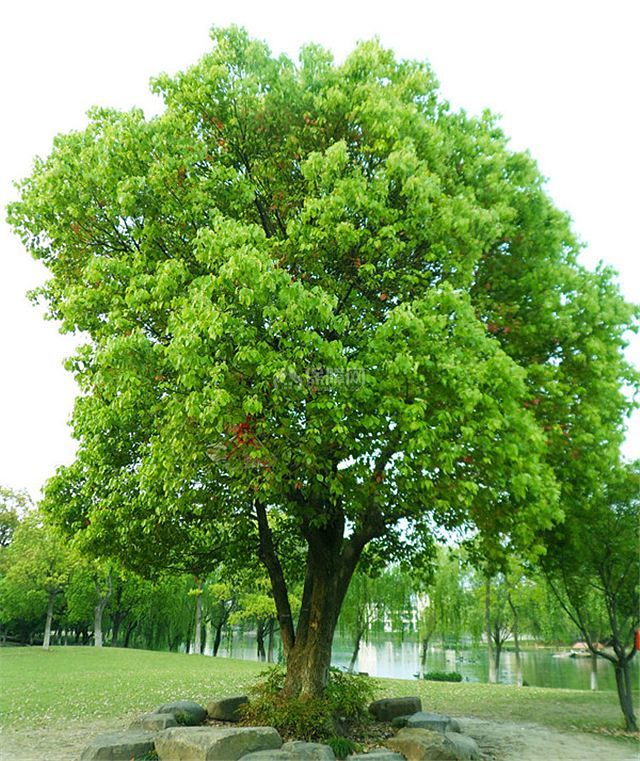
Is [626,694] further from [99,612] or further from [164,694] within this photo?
[99,612]

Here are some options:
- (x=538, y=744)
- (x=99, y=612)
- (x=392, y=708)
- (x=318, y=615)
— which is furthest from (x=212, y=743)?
(x=99, y=612)

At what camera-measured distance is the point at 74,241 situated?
46.8ft

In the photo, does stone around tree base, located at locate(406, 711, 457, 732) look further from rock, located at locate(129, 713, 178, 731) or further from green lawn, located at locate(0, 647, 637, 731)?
rock, located at locate(129, 713, 178, 731)

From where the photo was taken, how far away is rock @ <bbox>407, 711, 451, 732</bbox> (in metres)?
12.9

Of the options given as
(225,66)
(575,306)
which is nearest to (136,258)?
(225,66)

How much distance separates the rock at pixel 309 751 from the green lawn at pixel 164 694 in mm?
6584

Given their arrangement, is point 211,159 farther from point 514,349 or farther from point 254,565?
point 254,565

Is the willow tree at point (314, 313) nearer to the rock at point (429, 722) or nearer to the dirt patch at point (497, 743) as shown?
the rock at point (429, 722)

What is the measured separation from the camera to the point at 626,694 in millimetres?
15594

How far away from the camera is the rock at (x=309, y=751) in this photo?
10445 mm

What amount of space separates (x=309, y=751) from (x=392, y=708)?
4575 millimetres

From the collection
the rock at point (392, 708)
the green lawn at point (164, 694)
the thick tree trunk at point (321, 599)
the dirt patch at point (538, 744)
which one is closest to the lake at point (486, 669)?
the green lawn at point (164, 694)

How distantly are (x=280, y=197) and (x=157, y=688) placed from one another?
18.0 meters

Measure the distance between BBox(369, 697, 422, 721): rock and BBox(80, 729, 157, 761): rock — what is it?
5438mm
